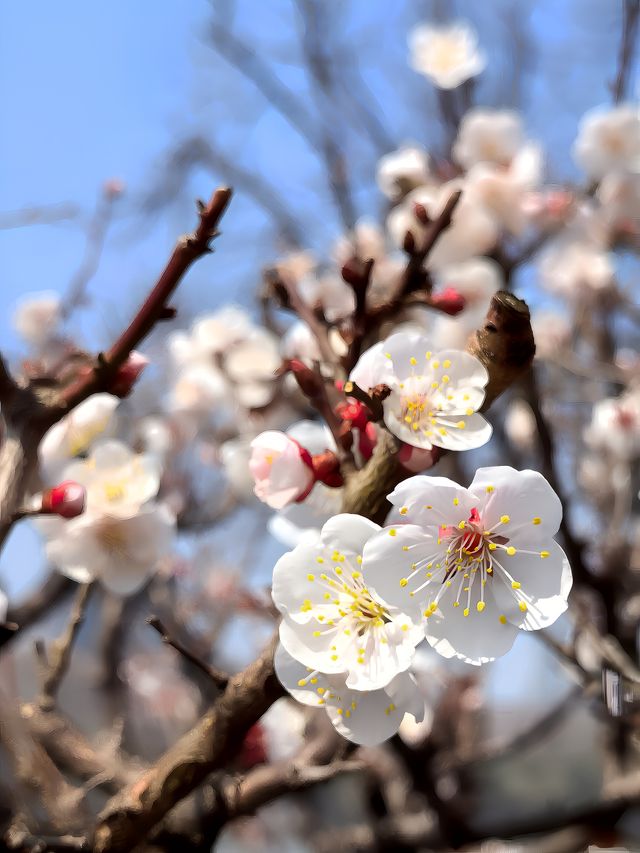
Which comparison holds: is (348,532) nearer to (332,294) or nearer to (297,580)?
(297,580)

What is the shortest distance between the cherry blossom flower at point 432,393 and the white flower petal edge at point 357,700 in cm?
29

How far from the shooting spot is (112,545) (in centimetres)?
134

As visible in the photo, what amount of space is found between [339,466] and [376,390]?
0.50 ft

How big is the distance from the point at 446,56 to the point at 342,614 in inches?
115

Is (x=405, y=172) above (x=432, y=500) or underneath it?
underneath

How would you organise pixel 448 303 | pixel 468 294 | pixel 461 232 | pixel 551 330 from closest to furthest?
pixel 448 303 → pixel 468 294 → pixel 461 232 → pixel 551 330

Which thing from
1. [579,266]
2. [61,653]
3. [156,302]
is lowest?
[579,266]

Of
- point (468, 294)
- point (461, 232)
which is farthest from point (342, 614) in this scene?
point (461, 232)

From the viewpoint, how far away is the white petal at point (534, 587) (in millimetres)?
813

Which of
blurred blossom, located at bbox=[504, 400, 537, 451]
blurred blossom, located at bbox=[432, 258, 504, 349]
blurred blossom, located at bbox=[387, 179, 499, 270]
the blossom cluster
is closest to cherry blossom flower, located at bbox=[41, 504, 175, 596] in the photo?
the blossom cluster

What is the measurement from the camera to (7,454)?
1.02 m

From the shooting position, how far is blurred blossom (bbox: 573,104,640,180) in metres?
2.40

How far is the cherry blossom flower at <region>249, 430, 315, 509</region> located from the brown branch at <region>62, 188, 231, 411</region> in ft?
0.75

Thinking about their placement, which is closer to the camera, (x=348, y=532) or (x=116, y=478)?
(x=348, y=532)
